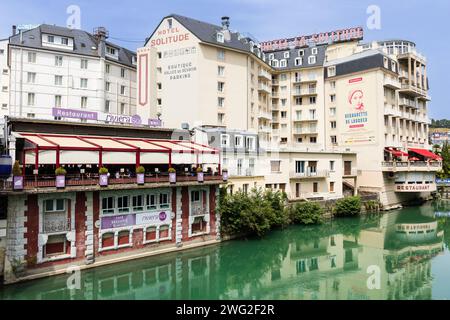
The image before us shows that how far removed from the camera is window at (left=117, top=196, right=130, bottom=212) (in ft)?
91.5

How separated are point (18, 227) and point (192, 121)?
27.4m

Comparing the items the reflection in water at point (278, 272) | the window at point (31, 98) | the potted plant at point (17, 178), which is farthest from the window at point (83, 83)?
the potted plant at point (17, 178)

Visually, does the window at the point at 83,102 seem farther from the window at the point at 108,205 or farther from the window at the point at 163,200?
the window at the point at 108,205

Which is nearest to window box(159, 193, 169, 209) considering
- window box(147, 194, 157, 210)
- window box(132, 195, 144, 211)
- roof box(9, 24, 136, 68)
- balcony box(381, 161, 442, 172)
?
window box(147, 194, 157, 210)

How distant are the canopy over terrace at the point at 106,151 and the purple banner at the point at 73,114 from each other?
1.66m

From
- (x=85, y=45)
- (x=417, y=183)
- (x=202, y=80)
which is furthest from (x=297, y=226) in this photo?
(x=85, y=45)

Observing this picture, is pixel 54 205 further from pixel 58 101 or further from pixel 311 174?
pixel 311 174

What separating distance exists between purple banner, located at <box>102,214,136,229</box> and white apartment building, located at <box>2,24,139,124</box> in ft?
73.3

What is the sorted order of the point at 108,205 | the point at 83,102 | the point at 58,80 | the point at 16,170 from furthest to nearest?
the point at 83,102 → the point at 58,80 → the point at 108,205 → the point at 16,170

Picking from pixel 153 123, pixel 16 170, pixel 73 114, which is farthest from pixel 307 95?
pixel 16 170

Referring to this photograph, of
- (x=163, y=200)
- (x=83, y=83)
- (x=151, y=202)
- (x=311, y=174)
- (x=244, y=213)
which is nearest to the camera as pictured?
(x=151, y=202)

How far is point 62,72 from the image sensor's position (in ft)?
167

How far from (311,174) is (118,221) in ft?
88.8
